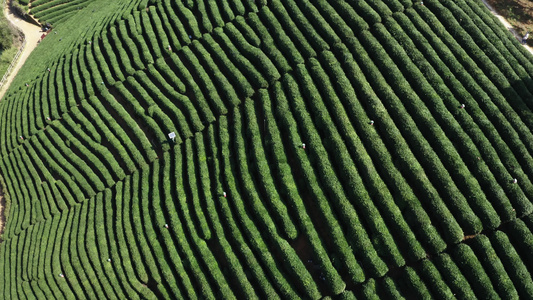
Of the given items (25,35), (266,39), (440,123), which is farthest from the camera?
(25,35)

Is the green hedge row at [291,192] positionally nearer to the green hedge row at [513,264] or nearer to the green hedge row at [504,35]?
the green hedge row at [513,264]

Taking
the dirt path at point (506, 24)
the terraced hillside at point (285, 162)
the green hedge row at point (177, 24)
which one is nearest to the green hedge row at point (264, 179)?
the terraced hillside at point (285, 162)

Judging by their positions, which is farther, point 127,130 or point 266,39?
point 127,130

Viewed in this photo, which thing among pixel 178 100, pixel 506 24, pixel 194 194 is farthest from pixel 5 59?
pixel 506 24

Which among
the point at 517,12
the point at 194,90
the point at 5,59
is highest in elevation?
the point at 517,12

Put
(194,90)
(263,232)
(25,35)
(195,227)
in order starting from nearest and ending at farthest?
(263,232) → (195,227) → (194,90) → (25,35)

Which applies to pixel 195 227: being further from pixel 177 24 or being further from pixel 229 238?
pixel 177 24
